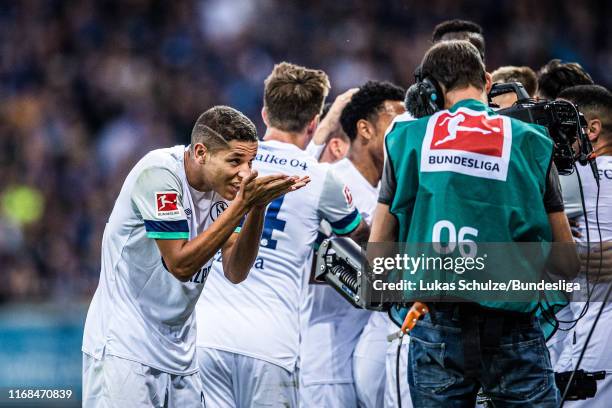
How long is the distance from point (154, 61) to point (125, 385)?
9.45 metres

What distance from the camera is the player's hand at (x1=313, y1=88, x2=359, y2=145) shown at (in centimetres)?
679

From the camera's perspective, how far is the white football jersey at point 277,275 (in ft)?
17.3

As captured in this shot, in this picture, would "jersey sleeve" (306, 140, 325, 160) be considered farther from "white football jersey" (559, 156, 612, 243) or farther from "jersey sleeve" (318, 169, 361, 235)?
"white football jersey" (559, 156, 612, 243)

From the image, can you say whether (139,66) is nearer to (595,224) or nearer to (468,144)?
(595,224)

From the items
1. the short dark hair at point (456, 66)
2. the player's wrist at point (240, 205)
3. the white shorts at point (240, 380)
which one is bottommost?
the white shorts at point (240, 380)

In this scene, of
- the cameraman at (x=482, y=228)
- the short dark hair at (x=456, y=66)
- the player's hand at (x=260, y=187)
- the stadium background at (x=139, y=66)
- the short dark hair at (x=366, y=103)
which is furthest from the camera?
the stadium background at (x=139, y=66)

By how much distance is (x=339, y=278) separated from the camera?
4.64 m

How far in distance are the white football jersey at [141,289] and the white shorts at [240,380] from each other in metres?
0.64

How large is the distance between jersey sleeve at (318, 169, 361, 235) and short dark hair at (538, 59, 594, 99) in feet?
5.54

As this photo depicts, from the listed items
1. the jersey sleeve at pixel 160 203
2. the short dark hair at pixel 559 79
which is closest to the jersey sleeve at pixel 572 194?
the short dark hair at pixel 559 79

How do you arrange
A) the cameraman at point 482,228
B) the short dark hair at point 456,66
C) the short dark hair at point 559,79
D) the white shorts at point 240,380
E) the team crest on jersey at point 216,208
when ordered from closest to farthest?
the cameraman at point 482,228 < the short dark hair at point 456,66 < the team crest on jersey at point 216,208 < the white shorts at point 240,380 < the short dark hair at point 559,79

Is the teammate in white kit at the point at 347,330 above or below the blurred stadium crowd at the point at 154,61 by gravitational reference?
below

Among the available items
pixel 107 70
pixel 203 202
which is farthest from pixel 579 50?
pixel 203 202

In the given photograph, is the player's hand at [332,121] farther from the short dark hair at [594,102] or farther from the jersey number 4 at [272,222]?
the short dark hair at [594,102]
